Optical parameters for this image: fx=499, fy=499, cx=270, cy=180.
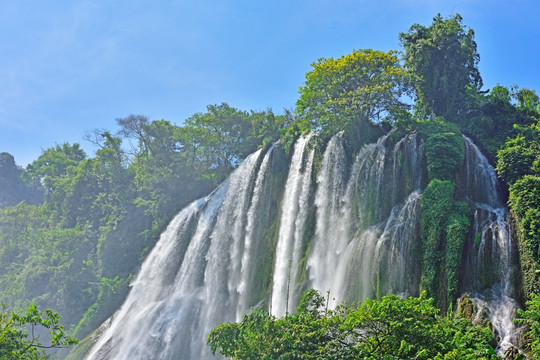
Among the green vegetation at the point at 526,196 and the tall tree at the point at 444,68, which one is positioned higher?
the tall tree at the point at 444,68

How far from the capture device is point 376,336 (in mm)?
14164

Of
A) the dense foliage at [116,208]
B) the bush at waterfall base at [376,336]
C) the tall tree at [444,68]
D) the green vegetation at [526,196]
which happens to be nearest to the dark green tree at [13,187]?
the dense foliage at [116,208]

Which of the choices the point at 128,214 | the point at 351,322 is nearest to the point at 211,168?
the point at 128,214

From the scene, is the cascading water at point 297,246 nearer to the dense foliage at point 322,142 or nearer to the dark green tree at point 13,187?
the dense foliage at point 322,142

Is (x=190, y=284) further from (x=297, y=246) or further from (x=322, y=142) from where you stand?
(x=322, y=142)

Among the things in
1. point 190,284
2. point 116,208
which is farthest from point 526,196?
point 116,208

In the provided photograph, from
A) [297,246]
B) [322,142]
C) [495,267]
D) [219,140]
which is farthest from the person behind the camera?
[219,140]

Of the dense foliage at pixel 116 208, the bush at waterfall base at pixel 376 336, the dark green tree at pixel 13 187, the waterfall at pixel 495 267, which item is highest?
the dark green tree at pixel 13 187

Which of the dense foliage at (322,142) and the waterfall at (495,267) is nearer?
the dense foliage at (322,142)

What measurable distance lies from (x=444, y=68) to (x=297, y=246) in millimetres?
15272

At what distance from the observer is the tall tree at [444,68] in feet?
105

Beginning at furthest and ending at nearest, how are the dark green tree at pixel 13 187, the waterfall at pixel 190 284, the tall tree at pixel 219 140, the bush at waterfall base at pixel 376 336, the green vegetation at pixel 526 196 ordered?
the dark green tree at pixel 13 187
the tall tree at pixel 219 140
the waterfall at pixel 190 284
the green vegetation at pixel 526 196
the bush at waterfall base at pixel 376 336

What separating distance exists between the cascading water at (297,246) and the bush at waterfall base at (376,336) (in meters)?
4.64

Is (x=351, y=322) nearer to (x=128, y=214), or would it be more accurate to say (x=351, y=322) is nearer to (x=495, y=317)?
(x=495, y=317)
